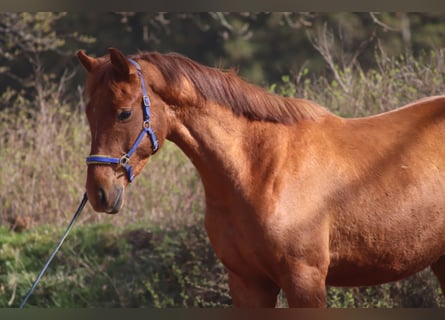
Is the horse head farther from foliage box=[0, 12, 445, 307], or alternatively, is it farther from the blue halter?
foliage box=[0, 12, 445, 307]

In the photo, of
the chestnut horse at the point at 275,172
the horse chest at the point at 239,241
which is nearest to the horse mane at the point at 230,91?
the chestnut horse at the point at 275,172

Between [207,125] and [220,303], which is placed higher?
[207,125]

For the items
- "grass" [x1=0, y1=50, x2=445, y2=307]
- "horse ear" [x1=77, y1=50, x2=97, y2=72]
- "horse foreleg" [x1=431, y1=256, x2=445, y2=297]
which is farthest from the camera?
"grass" [x1=0, y1=50, x2=445, y2=307]

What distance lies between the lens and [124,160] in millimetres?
3967

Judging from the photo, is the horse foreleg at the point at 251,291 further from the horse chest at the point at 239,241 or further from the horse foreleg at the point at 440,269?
the horse foreleg at the point at 440,269

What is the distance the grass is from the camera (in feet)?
22.7

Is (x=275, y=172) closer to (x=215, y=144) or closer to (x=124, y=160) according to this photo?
(x=215, y=144)

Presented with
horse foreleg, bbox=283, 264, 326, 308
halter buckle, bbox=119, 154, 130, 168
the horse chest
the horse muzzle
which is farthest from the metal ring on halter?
horse foreleg, bbox=283, 264, 326, 308

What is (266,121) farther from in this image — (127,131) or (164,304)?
(164,304)

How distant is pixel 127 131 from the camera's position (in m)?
3.97

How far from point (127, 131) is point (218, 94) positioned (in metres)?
0.57

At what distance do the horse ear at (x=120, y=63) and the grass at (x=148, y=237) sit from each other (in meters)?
3.18

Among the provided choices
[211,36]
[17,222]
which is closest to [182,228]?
[17,222]

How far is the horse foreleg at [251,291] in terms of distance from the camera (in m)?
4.23
